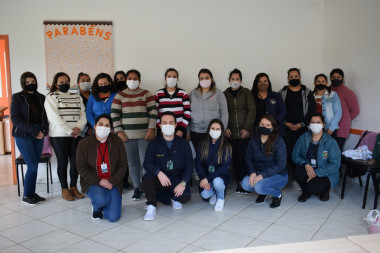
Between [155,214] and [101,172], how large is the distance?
704 millimetres

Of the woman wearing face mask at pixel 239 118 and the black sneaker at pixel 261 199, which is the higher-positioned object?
the woman wearing face mask at pixel 239 118

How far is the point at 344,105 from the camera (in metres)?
4.15

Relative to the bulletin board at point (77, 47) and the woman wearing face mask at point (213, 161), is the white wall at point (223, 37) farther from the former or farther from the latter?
the woman wearing face mask at point (213, 161)

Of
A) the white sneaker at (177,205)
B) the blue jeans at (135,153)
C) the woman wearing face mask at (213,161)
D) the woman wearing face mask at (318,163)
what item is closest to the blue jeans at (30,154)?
the blue jeans at (135,153)

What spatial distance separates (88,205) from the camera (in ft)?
11.5

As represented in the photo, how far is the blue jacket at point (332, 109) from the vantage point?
13.1ft

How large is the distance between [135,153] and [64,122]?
Result: 0.90 metres

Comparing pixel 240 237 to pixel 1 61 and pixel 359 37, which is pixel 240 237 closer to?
pixel 359 37

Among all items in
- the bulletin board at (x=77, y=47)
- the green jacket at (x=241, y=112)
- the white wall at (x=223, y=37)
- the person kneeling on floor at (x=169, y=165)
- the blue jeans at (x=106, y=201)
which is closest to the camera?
the blue jeans at (x=106, y=201)

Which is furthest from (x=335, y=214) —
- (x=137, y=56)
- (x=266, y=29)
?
(x=137, y=56)

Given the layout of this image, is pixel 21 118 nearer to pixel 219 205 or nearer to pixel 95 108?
pixel 95 108

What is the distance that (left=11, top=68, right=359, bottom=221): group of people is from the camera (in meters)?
3.22

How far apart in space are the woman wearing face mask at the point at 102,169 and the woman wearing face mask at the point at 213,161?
0.88 metres

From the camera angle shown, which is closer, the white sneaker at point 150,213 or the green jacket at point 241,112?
the white sneaker at point 150,213
